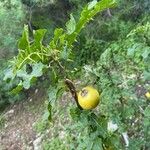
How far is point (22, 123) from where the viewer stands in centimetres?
652

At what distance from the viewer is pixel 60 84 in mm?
2344

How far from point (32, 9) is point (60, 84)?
5.53 m

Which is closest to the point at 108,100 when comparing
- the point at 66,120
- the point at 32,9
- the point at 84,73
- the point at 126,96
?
the point at 126,96

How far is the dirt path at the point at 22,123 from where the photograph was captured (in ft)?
19.7

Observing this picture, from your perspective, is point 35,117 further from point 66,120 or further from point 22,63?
point 22,63

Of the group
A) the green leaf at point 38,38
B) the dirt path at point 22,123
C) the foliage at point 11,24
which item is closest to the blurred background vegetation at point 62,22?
the foliage at point 11,24

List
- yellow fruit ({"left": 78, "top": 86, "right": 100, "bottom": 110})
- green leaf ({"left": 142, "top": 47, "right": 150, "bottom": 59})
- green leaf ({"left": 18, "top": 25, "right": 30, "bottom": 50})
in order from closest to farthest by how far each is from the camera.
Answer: green leaf ({"left": 18, "top": 25, "right": 30, "bottom": 50}) < yellow fruit ({"left": 78, "top": 86, "right": 100, "bottom": 110}) < green leaf ({"left": 142, "top": 47, "right": 150, "bottom": 59})

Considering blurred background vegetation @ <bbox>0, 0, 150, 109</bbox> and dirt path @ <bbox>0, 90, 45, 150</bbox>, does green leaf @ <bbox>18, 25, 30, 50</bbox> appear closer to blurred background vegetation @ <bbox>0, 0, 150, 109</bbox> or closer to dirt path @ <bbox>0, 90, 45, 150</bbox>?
dirt path @ <bbox>0, 90, 45, 150</bbox>

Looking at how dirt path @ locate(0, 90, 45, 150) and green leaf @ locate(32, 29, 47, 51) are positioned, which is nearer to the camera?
green leaf @ locate(32, 29, 47, 51)

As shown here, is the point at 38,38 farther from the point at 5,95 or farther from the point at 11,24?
the point at 5,95

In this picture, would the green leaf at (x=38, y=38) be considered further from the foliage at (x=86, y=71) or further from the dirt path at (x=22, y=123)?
the dirt path at (x=22, y=123)

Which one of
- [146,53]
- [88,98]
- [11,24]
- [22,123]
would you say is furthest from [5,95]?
[88,98]

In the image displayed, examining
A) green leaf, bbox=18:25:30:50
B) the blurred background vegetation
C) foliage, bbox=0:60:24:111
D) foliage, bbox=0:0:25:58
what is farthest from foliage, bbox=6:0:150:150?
foliage, bbox=0:0:25:58

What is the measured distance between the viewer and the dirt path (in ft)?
19.7
